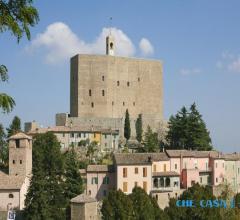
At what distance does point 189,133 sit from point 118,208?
28011 millimetres

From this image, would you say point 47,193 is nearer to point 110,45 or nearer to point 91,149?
point 91,149

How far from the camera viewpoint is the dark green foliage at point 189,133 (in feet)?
210

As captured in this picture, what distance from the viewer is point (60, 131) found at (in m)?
63.9

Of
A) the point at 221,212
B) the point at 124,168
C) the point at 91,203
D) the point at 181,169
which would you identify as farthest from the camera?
the point at 181,169

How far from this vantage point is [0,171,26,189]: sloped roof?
145ft

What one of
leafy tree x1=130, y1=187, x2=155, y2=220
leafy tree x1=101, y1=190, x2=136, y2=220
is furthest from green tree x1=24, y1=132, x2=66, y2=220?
leafy tree x1=130, y1=187, x2=155, y2=220

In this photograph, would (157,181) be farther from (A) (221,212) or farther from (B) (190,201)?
(A) (221,212)

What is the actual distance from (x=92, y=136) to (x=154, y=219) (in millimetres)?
28450

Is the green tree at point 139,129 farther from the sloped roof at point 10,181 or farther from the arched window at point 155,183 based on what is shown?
the sloped roof at point 10,181

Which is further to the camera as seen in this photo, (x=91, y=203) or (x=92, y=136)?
(x=92, y=136)

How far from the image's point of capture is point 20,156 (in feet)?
154

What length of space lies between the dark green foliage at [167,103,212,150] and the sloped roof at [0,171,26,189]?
2481 centimetres

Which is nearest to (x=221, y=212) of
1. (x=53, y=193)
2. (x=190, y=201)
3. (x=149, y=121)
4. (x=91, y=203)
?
(x=190, y=201)

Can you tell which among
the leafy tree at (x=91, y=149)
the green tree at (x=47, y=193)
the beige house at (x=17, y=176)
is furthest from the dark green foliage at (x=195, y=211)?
the leafy tree at (x=91, y=149)
